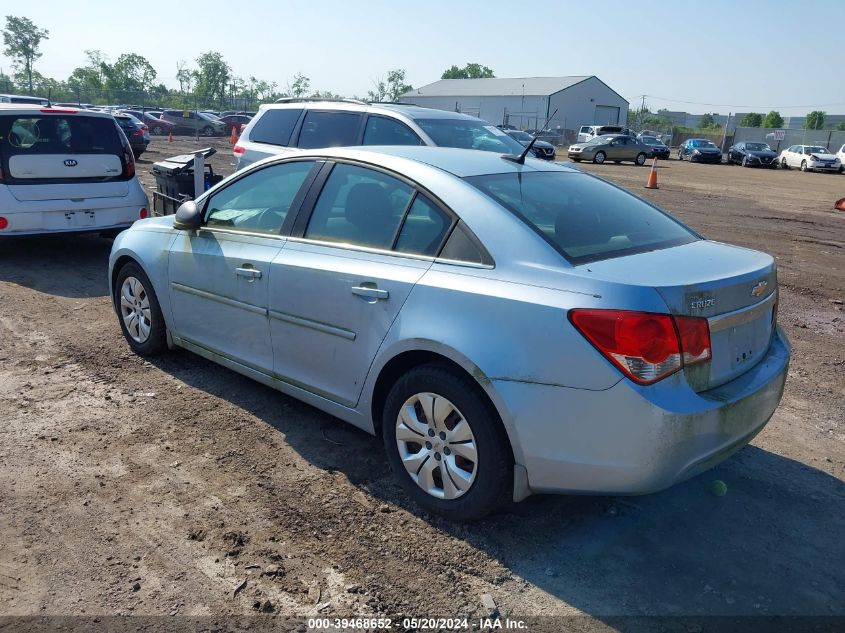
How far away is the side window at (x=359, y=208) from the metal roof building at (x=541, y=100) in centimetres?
6890

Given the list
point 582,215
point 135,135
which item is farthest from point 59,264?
point 135,135

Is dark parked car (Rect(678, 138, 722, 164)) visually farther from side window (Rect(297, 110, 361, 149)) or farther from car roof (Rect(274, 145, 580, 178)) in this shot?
car roof (Rect(274, 145, 580, 178))

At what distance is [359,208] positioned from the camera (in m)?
3.95

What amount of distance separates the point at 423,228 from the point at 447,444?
3.50 ft

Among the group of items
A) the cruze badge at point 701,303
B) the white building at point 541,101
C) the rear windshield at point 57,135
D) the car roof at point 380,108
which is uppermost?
the white building at point 541,101

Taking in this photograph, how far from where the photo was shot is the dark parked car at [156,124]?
46688 millimetres

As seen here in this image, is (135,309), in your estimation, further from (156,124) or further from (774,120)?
(774,120)

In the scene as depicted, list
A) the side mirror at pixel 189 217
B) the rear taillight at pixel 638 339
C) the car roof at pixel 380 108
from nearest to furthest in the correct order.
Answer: the rear taillight at pixel 638 339, the side mirror at pixel 189 217, the car roof at pixel 380 108

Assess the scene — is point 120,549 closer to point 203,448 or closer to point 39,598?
point 39,598

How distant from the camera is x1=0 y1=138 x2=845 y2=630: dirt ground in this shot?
2.90m

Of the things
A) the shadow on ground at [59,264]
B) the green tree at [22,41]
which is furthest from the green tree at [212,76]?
the shadow on ground at [59,264]

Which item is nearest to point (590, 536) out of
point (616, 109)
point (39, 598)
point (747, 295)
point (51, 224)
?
point (747, 295)

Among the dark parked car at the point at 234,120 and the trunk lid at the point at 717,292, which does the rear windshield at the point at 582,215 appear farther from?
the dark parked car at the point at 234,120

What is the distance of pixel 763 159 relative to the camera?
40094 millimetres
